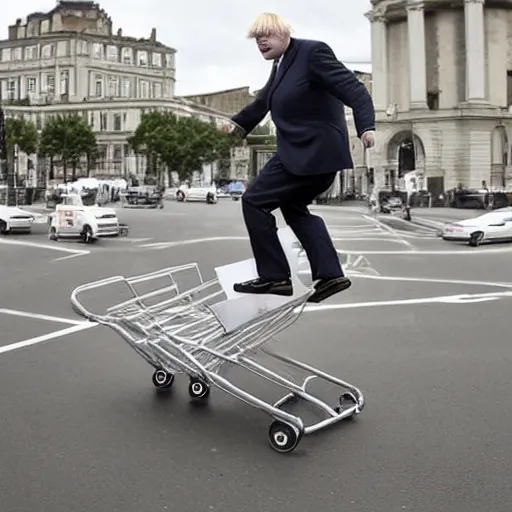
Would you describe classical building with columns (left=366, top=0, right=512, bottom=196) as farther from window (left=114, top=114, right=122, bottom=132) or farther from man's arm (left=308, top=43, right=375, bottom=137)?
man's arm (left=308, top=43, right=375, bottom=137)

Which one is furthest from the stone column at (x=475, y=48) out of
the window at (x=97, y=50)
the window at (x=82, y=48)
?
the window at (x=97, y=50)

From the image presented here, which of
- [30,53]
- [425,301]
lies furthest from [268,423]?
[30,53]

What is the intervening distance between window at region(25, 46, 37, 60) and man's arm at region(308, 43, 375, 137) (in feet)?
349

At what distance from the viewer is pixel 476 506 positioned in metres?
3.57

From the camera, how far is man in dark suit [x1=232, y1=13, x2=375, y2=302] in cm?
460

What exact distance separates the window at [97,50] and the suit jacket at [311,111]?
92689 millimetres

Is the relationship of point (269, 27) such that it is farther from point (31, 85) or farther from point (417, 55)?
point (31, 85)

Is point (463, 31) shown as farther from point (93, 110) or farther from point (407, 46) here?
point (93, 110)

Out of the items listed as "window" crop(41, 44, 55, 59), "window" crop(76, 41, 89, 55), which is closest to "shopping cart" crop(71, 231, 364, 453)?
"window" crop(76, 41, 89, 55)

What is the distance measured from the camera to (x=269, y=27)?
186 inches

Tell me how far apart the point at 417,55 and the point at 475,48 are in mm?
4419

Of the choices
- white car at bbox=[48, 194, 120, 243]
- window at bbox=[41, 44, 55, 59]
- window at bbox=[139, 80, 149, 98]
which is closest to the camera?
white car at bbox=[48, 194, 120, 243]

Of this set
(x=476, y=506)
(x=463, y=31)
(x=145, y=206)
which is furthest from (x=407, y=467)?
(x=463, y=31)

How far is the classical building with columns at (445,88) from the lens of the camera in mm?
63812
